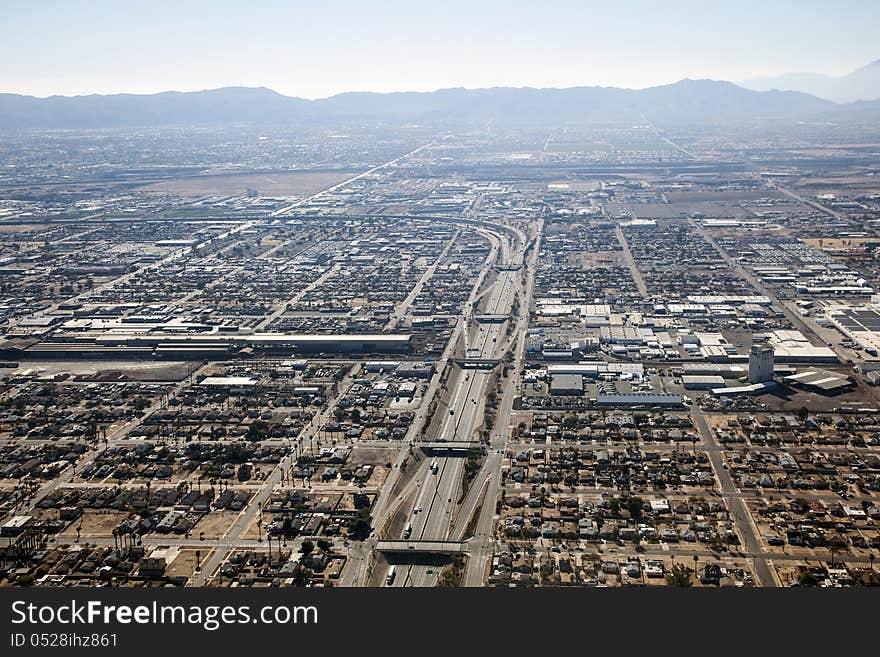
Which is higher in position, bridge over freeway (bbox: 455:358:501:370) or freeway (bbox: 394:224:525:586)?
bridge over freeway (bbox: 455:358:501:370)

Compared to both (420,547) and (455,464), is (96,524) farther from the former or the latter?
(455,464)

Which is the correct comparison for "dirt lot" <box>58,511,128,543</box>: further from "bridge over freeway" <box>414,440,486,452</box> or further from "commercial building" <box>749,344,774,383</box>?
"commercial building" <box>749,344,774,383</box>

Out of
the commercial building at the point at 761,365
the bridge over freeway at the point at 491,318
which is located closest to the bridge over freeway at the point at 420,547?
the commercial building at the point at 761,365

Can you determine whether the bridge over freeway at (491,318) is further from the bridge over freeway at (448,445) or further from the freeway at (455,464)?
the bridge over freeway at (448,445)

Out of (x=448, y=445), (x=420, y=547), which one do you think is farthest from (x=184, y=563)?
(x=448, y=445)

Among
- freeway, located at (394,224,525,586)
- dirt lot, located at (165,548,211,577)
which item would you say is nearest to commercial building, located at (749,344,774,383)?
freeway, located at (394,224,525,586)

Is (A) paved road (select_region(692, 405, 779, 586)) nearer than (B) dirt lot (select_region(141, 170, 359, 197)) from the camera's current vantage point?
Yes
